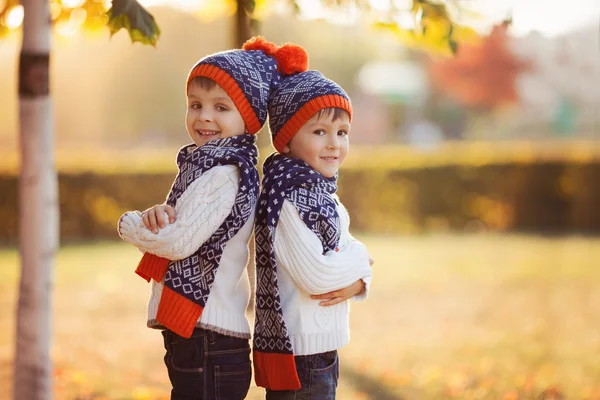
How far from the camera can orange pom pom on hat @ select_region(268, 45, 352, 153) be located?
2.63 metres

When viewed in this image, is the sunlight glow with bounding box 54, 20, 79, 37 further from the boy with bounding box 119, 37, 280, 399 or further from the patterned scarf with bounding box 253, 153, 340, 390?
the patterned scarf with bounding box 253, 153, 340, 390

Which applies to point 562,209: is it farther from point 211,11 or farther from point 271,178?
point 271,178

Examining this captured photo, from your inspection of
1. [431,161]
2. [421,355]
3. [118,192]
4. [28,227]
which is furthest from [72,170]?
[28,227]

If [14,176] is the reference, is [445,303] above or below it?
below

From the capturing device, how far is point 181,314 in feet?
8.34

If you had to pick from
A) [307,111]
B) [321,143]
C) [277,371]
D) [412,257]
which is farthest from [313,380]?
[412,257]

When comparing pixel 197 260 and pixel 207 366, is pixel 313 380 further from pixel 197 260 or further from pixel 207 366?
pixel 197 260

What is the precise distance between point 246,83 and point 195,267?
0.62 metres

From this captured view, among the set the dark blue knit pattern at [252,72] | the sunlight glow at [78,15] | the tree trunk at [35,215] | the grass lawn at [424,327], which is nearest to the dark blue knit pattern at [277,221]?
the dark blue knit pattern at [252,72]

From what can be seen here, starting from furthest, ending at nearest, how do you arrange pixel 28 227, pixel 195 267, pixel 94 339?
pixel 94 339, pixel 28 227, pixel 195 267

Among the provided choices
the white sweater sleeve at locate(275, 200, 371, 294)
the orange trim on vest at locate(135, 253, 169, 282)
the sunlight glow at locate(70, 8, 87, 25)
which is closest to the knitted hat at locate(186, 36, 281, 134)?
the white sweater sleeve at locate(275, 200, 371, 294)

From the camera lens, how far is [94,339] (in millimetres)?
6098

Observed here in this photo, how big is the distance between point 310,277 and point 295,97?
59 cm

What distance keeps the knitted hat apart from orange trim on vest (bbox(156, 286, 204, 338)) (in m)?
0.60
